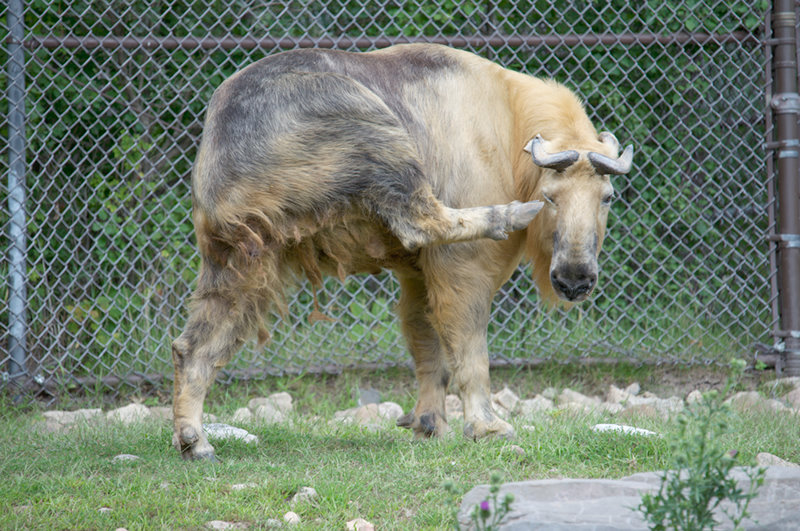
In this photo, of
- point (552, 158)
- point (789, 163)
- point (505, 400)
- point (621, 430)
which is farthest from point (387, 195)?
point (789, 163)

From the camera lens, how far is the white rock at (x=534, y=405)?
16.4 ft

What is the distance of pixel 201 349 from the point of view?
12.2 feet

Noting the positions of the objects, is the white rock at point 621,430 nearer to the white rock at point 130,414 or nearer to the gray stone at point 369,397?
the gray stone at point 369,397

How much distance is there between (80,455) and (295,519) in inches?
52.0

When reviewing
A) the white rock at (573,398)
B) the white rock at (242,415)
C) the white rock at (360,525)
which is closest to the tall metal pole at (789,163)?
the white rock at (573,398)

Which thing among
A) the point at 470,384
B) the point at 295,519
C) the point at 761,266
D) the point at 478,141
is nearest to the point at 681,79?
the point at 761,266

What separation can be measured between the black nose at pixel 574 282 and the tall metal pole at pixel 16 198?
3.27 m

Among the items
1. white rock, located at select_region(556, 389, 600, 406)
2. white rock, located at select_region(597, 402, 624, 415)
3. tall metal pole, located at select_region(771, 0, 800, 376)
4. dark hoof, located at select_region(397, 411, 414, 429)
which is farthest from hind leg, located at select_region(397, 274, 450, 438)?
tall metal pole, located at select_region(771, 0, 800, 376)

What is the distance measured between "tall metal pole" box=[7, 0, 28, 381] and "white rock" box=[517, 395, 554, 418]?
2.98 meters

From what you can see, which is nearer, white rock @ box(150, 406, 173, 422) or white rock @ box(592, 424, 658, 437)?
white rock @ box(592, 424, 658, 437)

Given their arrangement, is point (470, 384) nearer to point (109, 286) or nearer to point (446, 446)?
point (446, 446)

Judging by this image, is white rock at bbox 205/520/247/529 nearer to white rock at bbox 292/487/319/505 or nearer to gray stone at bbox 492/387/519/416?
white rock at bbox 292/487/319/505

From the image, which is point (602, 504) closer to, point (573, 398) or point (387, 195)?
point (387, 195)

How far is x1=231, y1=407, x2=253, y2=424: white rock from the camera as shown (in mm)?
4719
